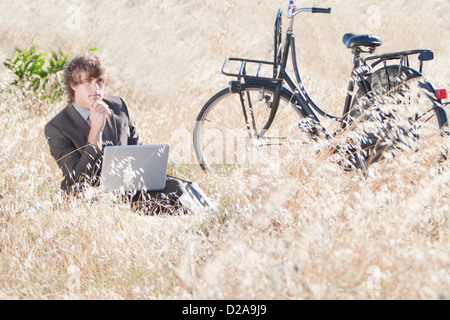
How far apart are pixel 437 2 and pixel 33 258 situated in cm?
1435

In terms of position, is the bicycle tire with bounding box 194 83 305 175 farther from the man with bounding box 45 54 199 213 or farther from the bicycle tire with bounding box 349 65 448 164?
the man with bounding box 45 54 199 213

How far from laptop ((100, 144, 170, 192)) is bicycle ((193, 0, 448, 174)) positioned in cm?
56

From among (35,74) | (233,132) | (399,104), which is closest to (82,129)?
(233,132)

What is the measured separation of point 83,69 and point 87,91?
0.51 ft

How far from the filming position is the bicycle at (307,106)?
3.28 metres

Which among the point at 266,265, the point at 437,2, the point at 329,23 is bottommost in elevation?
the point at 266,265

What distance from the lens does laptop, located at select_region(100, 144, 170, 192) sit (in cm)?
294

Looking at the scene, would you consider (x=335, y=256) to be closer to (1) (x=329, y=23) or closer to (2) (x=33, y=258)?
(2) (x=33, y=258)

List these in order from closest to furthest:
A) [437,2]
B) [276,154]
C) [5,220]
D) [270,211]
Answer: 1. [270,211]
2. [5,220]
3. [276,154]
4. [437,2]

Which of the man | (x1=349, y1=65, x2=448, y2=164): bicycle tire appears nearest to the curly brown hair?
the man

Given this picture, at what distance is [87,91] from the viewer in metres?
3.29

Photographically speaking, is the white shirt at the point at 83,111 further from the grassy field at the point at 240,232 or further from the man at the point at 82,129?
the grassy field at the point at 240,232

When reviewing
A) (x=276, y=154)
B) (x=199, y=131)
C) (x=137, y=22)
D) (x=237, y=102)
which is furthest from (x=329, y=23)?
(x=276, y=154)

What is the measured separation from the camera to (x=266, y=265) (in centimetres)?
176
